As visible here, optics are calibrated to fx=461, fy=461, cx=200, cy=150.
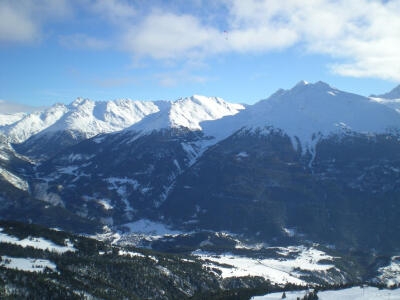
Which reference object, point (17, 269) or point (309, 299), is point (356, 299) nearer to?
point (309, 299)

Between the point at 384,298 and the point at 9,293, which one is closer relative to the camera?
the point at 9,293

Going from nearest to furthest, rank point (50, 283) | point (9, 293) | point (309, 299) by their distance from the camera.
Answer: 1. point (9, 293)
2. point (50, 283)
3. point (309, 299)

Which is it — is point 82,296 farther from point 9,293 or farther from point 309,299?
point 309,299

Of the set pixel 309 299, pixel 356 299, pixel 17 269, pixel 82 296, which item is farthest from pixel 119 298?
pixel 356 299

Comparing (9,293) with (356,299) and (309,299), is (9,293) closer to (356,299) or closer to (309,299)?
(309,299)

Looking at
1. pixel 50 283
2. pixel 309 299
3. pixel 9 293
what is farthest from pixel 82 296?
pixel 309 299

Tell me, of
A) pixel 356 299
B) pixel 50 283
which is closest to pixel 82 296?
pixel 50 283

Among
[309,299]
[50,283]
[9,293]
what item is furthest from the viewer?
[309,299]

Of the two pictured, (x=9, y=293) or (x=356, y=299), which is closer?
(x=9, y=293)
